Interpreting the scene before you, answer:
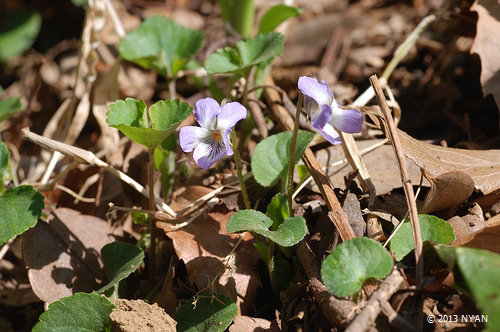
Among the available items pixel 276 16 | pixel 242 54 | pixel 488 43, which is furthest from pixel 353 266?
pixel 276 16

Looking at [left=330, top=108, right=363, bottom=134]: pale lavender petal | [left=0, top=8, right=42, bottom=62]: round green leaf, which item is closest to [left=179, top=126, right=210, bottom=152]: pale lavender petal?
[left=330, top=108, right=363, bottom=134]: pale lavender petal

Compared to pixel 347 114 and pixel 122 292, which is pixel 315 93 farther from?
pixel 122 292

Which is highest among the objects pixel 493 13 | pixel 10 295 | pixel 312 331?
pixel 493 13

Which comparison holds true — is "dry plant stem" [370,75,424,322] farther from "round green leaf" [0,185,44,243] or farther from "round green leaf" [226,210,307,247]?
"round green leaf" [0,185,44,243]

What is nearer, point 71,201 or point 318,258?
point 318,258

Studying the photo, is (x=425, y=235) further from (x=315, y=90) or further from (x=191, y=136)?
(x=191, y=136)

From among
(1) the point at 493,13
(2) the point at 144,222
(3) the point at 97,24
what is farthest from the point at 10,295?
(1) the point at 493,13
